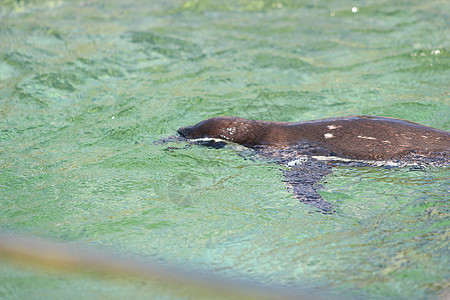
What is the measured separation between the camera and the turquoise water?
346 centimetres

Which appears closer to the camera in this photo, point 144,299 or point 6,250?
point 144,299

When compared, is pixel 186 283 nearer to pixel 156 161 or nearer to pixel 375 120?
pixel 156 161

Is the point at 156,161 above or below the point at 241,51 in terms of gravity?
below

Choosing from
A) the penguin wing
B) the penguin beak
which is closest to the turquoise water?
the penguin wing

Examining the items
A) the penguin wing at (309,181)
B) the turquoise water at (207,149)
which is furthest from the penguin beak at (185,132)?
the penguin wing at (309,181)

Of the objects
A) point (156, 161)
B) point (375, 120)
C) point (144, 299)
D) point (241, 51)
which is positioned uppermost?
point (241, 51)

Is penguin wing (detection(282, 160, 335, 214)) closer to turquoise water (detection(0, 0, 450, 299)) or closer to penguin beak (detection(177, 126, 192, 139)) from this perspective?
turquoise water (detection(0, 0, 450, 299))

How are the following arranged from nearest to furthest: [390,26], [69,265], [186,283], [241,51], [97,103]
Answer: [186,283] → [69,265] → [97,103] → [241,51] → [390,26]

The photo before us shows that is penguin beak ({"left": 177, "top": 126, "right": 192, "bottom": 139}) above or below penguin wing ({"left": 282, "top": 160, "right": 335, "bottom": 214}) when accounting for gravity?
above

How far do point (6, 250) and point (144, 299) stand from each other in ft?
4.05

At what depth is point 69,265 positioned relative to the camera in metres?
3.48

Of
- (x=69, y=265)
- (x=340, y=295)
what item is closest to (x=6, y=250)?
(x=69, y=265)

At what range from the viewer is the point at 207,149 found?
5.37 meters

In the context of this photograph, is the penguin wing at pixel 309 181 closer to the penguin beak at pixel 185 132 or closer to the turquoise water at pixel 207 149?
the turquoise water at pixel 207 149
